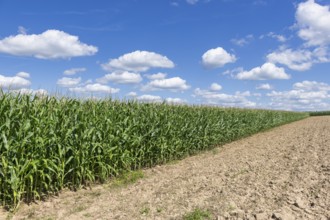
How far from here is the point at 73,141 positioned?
23.0 ft

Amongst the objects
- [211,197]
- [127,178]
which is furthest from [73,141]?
[211,197]

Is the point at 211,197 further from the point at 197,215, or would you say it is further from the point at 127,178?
the point at 127,178

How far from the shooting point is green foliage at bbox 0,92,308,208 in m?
5.91

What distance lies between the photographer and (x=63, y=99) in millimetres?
7902

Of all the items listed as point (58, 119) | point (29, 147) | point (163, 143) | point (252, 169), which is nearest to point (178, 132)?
point (163, 143)

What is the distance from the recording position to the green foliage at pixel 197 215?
515cm

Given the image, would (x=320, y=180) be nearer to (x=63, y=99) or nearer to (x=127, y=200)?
(x=127, y=200)

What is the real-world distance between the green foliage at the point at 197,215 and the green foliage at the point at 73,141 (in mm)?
2786

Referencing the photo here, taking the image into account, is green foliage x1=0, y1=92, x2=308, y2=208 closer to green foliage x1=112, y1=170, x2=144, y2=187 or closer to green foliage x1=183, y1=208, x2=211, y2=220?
green foliage x1=112, y1=170, x2=144, y2=187

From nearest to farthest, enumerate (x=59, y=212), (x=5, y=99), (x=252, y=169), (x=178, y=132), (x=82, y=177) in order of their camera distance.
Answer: (x=59, y=212)
(x=5, y=99)
(x=82, y=177)
(x=252, y=169)
(x=178, y=132)

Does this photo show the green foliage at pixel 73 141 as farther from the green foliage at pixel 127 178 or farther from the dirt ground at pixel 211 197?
the dirt ground at pixel 211 197

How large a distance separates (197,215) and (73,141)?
3.29 m

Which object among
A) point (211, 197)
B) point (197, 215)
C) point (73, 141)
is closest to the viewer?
point (197, 215)

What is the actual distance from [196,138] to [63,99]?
6.45 metres
